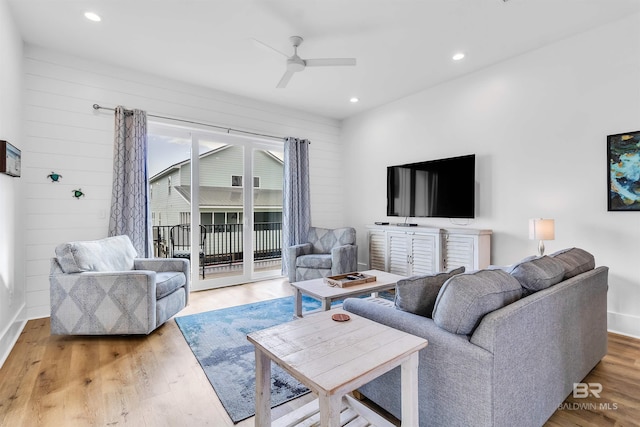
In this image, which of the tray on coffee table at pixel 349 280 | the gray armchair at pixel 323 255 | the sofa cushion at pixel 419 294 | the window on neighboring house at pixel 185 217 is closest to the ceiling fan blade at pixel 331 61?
the tray on coffee table at pixel 349 280

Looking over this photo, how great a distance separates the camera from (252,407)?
5.82 feet

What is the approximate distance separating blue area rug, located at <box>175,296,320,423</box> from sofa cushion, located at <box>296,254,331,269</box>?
1.81ft

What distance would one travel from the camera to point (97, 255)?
9.46 feet

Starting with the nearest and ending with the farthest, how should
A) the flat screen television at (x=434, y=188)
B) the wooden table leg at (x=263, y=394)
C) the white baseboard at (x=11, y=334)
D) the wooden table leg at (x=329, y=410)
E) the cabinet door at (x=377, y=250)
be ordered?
the wooden table leg at (x=329, y=410)
the wooden table leg at (x=263, y=394)
the white baseboard at (x=11, y=334)
the flat screen television at (x=434, y=188)
the cabinet door at (x=377, y=250)

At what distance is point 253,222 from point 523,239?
3.69 meters

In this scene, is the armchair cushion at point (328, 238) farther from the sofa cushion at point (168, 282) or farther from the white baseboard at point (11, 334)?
the white baseboard at point (11, 334)

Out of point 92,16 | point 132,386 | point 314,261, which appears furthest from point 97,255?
point 314,261

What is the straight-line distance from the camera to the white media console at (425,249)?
3604 millimetres

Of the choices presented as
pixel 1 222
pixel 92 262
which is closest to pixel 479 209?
pixel 92 262

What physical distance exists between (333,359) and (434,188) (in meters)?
3.47

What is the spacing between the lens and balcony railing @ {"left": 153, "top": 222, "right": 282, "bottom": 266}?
451 centimetres

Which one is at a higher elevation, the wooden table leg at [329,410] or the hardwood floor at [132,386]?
the wooden table leg at [329,410]

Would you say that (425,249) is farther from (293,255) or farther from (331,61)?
(331,61)

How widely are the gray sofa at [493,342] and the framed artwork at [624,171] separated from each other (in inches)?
59.8
